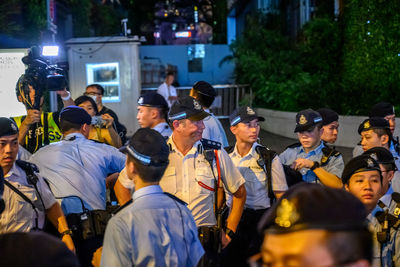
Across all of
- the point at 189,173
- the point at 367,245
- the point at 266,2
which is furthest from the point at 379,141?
the point at 266,2

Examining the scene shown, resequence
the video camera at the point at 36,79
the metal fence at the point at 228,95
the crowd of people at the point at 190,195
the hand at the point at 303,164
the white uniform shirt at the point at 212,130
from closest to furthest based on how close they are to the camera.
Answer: the crowd of people at the point at 190,195, the hand at the point at 303,164, the video camera at the point at 36,79, the white uniform shirt at the point at 212,130, the metal fence at the point at 228,95

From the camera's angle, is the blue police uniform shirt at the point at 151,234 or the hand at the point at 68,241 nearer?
the blue police uniform shirt at the point at 151,234

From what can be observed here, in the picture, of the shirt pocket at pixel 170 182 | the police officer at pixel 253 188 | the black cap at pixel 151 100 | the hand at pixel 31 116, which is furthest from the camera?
the hand at pixel 31 116

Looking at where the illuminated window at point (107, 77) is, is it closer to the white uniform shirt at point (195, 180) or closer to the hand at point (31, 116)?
the hand at point (31, 116)

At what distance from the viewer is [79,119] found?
4844 mm

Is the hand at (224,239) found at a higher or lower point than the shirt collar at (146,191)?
lower

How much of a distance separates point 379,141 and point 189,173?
2276 mm

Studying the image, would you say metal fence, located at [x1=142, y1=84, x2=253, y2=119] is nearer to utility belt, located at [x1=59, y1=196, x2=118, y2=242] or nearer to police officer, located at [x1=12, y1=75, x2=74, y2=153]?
police officer, located at [x1=12, y1=75, x2=74, y2=153]

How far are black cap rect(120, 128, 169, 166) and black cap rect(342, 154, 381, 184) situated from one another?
5.01ft

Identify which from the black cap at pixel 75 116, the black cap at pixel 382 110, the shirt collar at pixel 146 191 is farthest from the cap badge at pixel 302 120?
the shirt collar at pixel 146 191

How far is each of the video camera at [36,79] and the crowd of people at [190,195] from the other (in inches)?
2.1

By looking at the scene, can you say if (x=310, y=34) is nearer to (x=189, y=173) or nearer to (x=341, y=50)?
(x=341, y=50)

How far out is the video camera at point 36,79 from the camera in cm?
583

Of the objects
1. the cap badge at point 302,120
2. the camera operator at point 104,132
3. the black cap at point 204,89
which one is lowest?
the camera operator at point 104,132
